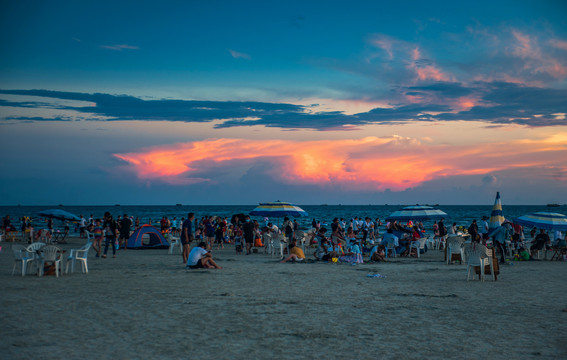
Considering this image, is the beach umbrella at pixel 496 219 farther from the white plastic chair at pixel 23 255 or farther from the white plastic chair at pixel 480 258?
the white plastic chair at pixel 23 255

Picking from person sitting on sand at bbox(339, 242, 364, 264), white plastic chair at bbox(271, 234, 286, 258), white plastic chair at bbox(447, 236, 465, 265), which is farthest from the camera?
white plastic chair at bbox(271, 234, 286, 258)

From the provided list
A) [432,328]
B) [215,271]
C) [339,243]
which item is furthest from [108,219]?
[432,328]

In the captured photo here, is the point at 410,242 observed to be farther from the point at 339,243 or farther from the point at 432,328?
the point at 432,328

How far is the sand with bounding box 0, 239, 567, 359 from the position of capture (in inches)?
263

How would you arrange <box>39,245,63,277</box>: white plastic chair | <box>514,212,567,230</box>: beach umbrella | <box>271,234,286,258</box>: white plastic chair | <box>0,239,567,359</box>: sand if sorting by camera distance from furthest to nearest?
<box>271,234,286,258</box>: white plastic chair < <box>514,212,567,230</box>: beach umbrella < <box>39,245,63,277</box>: white plastic chair < <box>0,239,567,359</box>: sand

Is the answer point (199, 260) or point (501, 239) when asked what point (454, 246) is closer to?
point (501, 239)

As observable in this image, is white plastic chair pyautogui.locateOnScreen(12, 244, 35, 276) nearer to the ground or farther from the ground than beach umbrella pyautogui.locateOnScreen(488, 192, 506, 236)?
nearer to the ground

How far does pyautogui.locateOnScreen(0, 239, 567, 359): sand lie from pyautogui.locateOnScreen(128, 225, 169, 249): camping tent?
11782 millimetres

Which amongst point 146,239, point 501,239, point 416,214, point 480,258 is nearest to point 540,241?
point 501,239

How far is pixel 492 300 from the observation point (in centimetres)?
1069

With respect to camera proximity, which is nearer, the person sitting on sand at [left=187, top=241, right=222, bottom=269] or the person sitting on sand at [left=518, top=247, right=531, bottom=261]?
the person sitting on sand at [left=187, top=241, right=222, bottom=269]

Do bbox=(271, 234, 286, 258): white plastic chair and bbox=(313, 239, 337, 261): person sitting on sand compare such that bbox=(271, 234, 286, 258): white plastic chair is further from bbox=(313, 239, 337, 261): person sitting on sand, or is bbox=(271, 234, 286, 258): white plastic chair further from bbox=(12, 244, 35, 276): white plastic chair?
bbox=(12, 244, 35, 276): white plastic chair

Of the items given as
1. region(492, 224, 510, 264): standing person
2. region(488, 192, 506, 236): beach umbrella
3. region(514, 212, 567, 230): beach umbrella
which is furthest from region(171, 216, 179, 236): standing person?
region(514, 212, 567, 230): beach umbrella

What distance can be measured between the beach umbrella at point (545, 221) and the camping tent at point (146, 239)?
1800 centimetres
